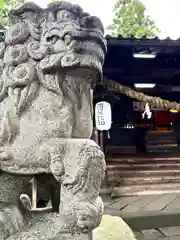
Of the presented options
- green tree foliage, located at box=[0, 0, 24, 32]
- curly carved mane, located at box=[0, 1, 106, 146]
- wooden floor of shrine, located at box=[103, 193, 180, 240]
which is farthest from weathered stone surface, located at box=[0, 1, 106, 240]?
green tree foliage, located at box=[0, 0, 24, 32]

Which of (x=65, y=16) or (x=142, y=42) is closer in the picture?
(x=65, y=16)

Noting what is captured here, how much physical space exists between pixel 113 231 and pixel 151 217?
2.06 m

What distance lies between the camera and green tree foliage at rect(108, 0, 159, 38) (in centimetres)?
1305

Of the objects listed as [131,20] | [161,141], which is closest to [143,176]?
[161,141]

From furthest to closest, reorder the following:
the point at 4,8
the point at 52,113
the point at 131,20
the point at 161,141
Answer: the point at 131,20
the point at 161,141
the point at 4,8
the point at 52,113

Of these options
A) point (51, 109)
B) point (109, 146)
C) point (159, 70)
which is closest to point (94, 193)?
point (51, 109)

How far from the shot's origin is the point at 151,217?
438 centimetres

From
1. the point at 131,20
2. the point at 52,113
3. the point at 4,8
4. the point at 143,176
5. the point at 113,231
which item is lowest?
the point at 143,176

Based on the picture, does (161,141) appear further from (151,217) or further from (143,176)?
(151,217)

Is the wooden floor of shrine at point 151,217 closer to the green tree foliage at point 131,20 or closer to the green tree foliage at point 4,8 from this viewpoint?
the green tree foliage at point 4,8

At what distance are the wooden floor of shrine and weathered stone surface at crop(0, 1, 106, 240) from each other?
289cm

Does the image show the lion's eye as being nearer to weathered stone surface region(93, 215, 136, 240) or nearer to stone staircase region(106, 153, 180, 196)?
weathered stone surface region(93, 215, 136, 240)

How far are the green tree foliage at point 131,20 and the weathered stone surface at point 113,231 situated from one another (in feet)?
36.3

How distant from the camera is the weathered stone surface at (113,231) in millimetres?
2308
